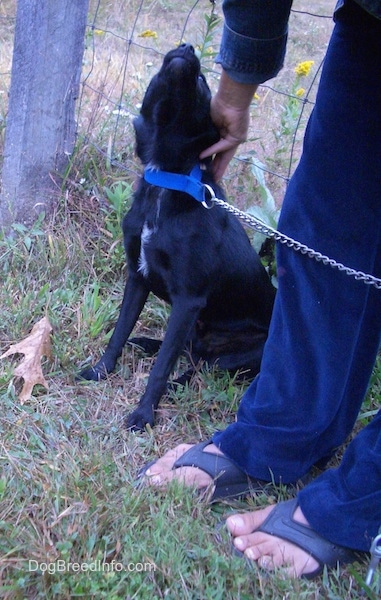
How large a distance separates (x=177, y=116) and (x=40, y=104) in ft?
2.87

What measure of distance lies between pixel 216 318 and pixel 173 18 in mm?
4902

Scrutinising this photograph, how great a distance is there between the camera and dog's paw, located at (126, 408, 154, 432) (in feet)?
6.52

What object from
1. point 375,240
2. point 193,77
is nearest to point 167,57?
point 193,77

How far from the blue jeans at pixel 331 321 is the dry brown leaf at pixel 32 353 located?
63cm

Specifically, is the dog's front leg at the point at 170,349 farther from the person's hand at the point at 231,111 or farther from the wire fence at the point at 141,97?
the wire fence at the point at 141,97

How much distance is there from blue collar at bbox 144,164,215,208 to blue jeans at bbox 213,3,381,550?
0.44 meters

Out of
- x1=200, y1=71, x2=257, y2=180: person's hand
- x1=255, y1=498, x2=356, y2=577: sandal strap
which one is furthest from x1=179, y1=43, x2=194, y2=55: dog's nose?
x1=255, y1=498, x2=356, y2=577: sandal strap

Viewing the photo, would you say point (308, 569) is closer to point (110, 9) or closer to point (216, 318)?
point (216, 318)

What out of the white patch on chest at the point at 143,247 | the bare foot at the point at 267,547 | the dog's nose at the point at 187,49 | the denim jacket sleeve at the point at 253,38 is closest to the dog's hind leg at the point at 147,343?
the white patch on chest at the point at 143,247

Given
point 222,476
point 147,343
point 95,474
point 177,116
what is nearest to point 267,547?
point 222,476

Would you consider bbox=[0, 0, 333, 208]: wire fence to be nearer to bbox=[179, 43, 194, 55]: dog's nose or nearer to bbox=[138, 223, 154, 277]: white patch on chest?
bbox=[179, 43, 194, 55]: dog's nose

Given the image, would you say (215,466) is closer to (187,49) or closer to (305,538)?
(305,538)

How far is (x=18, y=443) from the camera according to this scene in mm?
1794

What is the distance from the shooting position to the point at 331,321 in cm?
156
